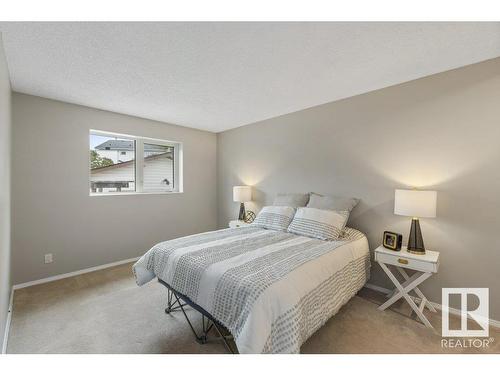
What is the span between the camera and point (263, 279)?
143 centimetres

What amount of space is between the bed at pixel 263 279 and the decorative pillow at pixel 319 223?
0.32ft

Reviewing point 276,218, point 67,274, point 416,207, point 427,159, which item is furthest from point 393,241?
point 67,274

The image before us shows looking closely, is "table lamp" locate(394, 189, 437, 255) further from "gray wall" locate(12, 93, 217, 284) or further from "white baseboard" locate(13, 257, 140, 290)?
"white baseboard" locate(13, 257, 140, 290)

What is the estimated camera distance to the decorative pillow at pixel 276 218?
276 cm

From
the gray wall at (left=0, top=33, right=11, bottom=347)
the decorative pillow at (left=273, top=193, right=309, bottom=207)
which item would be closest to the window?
the gray wall at (left=0, top=33, right=11, bottom=347)

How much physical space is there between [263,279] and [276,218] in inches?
56.4

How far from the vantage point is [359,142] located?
8.84 feet

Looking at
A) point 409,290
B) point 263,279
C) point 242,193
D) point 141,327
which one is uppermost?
point 242,193

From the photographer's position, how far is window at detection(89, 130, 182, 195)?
131 inches

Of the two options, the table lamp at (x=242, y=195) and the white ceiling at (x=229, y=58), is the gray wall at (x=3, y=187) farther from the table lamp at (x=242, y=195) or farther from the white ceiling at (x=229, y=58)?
the table lamp at (x=242, y=195)

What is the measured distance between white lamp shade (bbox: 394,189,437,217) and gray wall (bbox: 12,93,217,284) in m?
3.49

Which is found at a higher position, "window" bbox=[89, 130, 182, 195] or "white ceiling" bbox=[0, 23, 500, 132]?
"white ceiling" bbox=[0, 23, 500, 132]

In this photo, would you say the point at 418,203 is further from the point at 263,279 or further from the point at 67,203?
the point at 67,203
